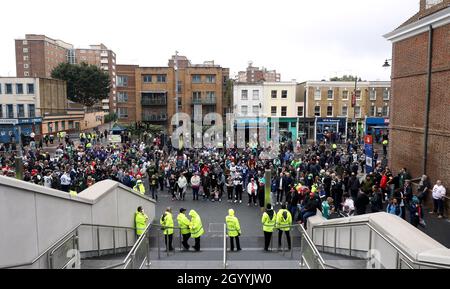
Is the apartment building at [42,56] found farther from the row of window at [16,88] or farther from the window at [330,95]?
the window at [330,95]

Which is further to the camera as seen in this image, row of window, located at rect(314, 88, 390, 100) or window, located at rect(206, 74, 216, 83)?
window, located at rect(206, 74, 216, 83)

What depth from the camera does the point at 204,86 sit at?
2079 inches

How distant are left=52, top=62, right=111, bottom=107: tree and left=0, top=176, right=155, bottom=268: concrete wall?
59.2m

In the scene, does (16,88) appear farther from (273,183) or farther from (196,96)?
(273,183)

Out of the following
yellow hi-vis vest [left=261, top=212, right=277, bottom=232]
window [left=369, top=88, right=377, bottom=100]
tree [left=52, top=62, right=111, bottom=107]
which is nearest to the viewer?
yellow hi-vis vest [left=261, top=212, right=277, bottom=232]

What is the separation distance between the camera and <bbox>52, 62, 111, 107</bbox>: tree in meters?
63.1

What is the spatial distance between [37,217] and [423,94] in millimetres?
17826

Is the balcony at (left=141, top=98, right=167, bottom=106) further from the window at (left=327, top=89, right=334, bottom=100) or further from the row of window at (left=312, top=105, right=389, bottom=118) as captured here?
the window at (left=327, top=89, right=334, bottom=100)

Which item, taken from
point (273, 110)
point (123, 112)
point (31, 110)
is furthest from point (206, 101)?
point (31, 110)

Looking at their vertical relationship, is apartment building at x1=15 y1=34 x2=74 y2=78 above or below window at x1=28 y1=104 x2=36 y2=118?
above

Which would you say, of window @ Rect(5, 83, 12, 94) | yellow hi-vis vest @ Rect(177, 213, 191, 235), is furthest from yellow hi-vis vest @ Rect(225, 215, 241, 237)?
window @ Rect(5, 83, 12, 94)

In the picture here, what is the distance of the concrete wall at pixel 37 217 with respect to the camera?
479cm
